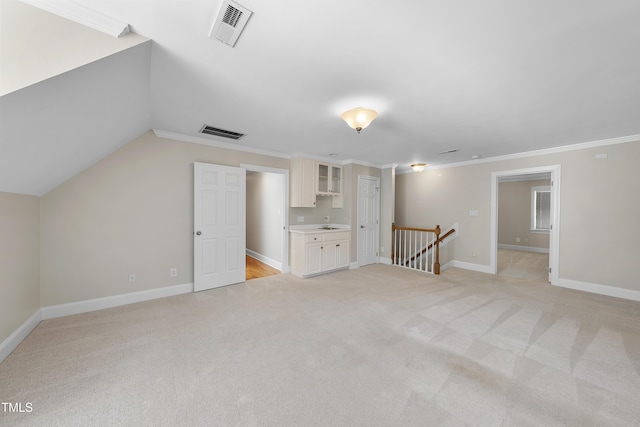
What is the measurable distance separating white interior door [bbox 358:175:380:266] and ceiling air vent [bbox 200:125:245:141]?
2847mm

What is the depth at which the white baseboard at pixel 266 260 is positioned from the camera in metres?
5.09

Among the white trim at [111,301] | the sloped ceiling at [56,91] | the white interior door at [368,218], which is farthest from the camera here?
the white interior door at [368,218]

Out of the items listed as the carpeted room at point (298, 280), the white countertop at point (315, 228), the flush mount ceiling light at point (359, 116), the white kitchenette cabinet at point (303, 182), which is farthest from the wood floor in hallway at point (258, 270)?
the flush mount ceiling light at point (359, 116)

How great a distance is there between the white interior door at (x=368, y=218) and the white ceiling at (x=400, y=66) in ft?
7.48

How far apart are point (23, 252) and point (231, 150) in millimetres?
2676

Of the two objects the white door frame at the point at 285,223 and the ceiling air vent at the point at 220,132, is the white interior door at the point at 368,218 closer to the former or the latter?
the white door frame at the point at 285,223

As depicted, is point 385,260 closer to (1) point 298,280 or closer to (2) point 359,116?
(1) point 298,280

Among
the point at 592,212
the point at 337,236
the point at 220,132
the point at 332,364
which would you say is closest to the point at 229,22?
the point at 220,132

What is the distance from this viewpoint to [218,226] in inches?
152

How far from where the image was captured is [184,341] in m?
2.30

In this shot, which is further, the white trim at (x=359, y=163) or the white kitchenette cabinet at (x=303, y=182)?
the white trim at (x=359, y=163)

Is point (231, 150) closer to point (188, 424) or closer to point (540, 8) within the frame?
point (188, 424)

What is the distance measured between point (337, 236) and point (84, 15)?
4.27 metres

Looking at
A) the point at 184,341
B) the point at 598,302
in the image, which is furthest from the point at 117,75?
the point at 598,302
